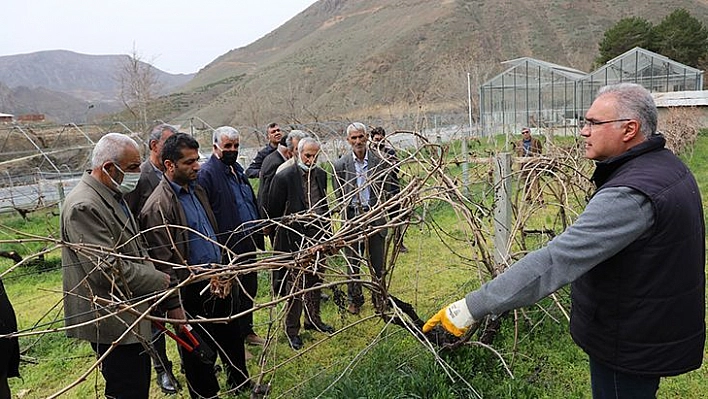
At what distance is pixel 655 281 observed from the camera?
1718 mm

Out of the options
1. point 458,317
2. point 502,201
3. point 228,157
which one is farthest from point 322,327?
point 458,317

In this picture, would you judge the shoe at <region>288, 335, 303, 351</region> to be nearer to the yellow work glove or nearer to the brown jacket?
the brown jacket

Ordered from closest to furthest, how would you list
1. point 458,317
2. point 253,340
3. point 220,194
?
1. point 458,317
2. point 220,194
3. point 253,340

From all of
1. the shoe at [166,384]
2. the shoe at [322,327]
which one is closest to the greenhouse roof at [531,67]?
the shoe at [322,327]

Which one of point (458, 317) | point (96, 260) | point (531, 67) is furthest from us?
point (531, 67)

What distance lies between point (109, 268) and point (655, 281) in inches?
94.0

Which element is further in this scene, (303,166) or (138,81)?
(138,81)

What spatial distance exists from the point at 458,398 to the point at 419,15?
7982cm

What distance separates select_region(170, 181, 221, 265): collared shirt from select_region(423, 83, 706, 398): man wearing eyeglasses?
1812mm

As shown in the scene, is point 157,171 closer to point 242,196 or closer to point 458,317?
point 242,196

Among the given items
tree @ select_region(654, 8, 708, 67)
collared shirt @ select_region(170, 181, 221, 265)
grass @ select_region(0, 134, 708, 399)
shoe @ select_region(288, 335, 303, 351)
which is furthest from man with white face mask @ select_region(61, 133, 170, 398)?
tree @ select_region(654, 8, 708, 67)

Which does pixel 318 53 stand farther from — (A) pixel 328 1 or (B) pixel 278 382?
(B) pixel 278 382

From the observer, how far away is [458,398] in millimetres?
2824

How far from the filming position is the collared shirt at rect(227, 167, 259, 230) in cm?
389
